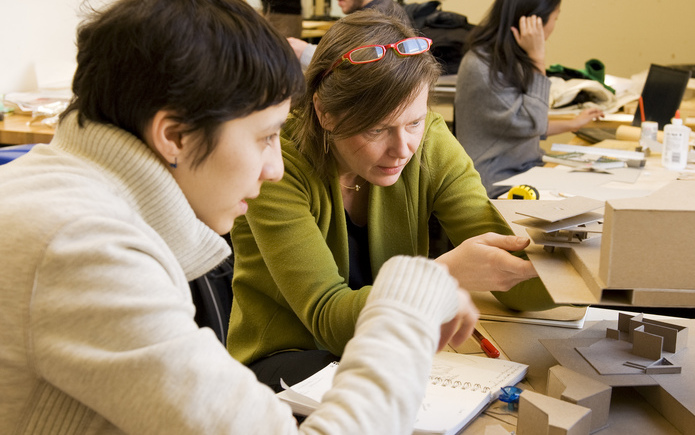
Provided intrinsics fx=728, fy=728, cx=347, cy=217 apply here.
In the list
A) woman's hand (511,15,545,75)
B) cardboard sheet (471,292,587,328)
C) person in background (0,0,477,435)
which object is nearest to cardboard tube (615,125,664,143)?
woman's hand (511,15,545,75)

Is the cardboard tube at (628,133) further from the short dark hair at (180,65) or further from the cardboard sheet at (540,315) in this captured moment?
the short dark hair at (180,65)

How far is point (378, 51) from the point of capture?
1362 mm

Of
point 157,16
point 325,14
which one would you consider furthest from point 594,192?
point 325,14

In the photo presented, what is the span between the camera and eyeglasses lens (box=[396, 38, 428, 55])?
4.53ft

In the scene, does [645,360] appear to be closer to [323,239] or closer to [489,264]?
[489,264]

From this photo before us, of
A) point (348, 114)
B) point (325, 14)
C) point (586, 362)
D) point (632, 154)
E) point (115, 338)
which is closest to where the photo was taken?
point (115, 338)

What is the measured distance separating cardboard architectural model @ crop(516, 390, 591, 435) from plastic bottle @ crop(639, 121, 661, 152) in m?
2.17

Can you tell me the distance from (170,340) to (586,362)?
713mm

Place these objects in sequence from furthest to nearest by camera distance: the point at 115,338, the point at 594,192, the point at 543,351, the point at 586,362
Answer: the point at 594,192 < the point at 543,351 < the point at 586,362 < the point at 115,338

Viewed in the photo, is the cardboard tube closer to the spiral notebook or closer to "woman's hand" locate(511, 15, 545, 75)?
"woman's hand" locate(511, 15, 545, 75)

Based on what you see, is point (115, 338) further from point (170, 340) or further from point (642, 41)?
point (642, 41)

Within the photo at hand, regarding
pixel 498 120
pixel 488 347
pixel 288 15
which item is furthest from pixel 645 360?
pixel 288 15

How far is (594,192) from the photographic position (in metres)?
2.25

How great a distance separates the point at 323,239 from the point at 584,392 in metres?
0.55
